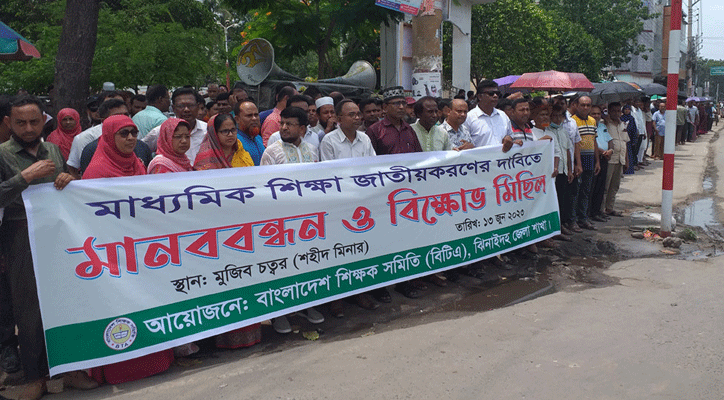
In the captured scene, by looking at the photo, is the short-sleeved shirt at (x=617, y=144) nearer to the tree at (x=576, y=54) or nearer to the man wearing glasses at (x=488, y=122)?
the man wearing glasses at (x=488, y=122)

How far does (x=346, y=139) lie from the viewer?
17.6ft

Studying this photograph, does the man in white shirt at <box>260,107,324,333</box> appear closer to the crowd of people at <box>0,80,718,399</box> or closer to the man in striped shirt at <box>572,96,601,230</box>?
the crowd of people at <box>0,80,718,399</box>

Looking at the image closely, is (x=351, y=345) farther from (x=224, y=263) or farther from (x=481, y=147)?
(x=481, y=147)

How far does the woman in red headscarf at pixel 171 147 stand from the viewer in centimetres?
425

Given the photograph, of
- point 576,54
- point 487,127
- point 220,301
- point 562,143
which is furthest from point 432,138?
point 576,54

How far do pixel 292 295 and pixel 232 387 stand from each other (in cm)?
→ 90

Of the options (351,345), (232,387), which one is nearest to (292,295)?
(351,345)

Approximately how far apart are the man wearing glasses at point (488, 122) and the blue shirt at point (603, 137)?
2.77 m

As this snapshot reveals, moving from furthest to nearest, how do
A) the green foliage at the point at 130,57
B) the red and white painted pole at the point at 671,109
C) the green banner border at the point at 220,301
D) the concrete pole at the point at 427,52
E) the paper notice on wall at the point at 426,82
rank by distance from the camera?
the green foliage at the point at 130,57 < the paper notice on wall at the point at 426,82 < the concrete pole at the point at 427,52 < the red and white painted pole at the point at 671,109 < the green banner border at the point at 220,301

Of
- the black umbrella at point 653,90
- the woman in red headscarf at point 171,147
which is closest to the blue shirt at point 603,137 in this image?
the woman in red headscarf at point 171,147

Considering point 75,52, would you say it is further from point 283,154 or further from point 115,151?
point 115,151

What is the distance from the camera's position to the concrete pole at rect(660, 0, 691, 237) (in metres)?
7.46

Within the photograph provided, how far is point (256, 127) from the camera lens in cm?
542

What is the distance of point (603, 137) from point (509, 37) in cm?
1917
